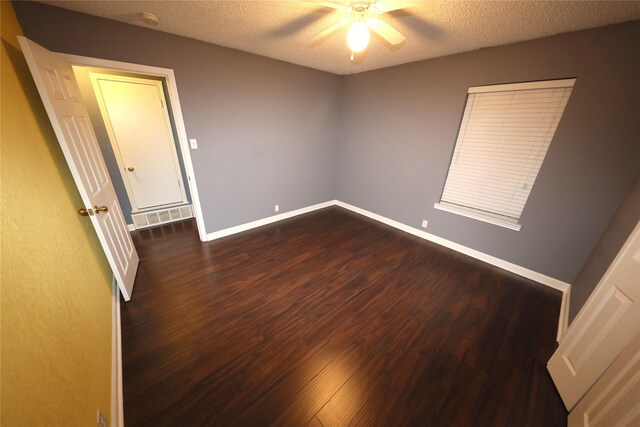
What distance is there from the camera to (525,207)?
92.8 inches

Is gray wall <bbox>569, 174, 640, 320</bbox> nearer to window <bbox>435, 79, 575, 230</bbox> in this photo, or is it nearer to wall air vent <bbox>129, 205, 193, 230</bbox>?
window <bbox>435, 79, 575, 230</bbox>

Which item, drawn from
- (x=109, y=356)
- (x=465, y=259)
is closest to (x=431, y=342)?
(x=465, y=259)

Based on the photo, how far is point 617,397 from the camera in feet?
3.33

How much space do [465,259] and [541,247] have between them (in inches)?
28.5

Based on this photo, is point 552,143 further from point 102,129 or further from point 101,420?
point 102,129

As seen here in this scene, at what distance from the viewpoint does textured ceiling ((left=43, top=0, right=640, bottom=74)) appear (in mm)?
1523

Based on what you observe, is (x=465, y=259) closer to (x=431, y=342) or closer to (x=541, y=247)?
(x=541, y=247)

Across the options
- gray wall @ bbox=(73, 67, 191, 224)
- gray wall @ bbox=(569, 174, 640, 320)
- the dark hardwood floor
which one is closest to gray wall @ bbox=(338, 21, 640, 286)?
gray wall @ bbox=(569, 174, 640, 320)

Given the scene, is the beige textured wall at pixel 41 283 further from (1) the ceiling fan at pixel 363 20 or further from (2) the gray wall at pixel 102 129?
(1) the ceiling fan at pixel 363 20

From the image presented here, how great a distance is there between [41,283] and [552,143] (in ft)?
12.3

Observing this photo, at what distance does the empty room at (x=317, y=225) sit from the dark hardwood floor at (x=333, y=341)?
0.05 ft

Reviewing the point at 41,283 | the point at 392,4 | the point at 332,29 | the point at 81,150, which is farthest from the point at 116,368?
the point at 392,4

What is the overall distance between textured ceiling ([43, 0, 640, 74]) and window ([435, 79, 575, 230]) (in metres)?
0.49

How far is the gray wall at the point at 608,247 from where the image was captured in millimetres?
1556
